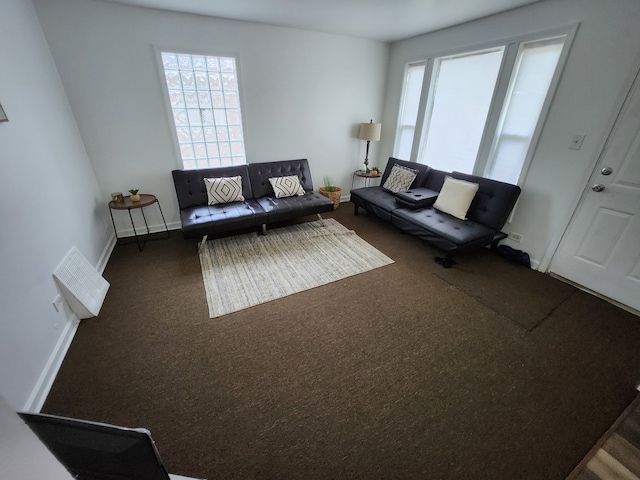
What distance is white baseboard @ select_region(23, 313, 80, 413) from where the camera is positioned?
1.42 meters

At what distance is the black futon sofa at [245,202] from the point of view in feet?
9.49

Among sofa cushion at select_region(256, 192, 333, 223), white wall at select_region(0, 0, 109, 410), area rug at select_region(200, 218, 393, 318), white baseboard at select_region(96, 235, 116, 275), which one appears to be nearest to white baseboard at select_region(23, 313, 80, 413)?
white wall at select_region(0, 0, 109, 410)

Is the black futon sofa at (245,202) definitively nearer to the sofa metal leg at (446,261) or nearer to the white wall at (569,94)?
the sofa metal leg at (446,261)

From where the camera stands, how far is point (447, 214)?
3041 millimetres

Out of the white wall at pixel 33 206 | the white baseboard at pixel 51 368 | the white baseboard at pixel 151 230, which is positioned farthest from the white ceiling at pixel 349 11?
the white baseboard at pixel 51 368

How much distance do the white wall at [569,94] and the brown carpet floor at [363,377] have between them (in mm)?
722

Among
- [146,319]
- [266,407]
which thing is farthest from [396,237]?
[146,319]

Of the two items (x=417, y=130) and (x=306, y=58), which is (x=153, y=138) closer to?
(x=306, y=58)

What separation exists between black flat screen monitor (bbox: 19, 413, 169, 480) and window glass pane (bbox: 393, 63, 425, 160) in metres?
4.29

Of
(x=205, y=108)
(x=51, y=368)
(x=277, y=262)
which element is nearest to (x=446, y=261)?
(x=277, y=262)

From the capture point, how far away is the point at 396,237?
338cm

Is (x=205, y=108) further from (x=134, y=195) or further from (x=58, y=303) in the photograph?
(x=58, y=303)

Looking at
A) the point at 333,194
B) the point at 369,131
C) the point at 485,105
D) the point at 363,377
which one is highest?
the point at 485,105

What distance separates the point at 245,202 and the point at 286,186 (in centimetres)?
58
